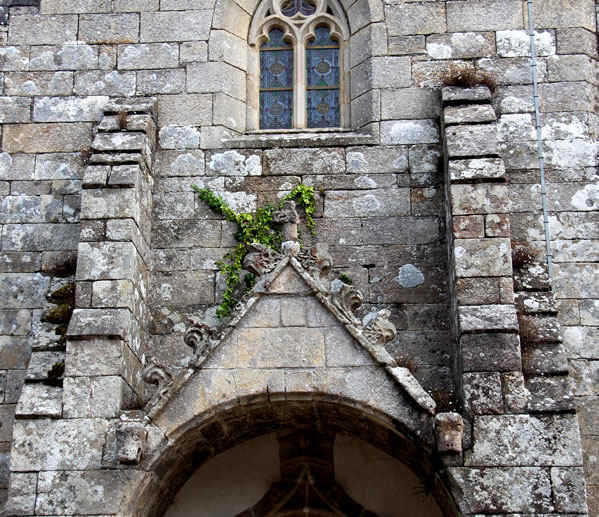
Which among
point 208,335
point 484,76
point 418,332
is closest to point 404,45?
point 484,76

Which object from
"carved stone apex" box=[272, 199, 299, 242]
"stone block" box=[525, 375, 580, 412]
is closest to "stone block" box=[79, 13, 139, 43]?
"carved stone apex" box=[272, 199, 299, 242]

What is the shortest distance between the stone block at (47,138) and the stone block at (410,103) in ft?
9.46

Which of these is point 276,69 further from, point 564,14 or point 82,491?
point 82,491

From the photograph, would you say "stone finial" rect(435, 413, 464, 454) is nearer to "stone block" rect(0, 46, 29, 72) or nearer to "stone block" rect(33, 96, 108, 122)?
"stone block" rect(33, 96, 108, 122)

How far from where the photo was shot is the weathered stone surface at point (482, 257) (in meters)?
8.46

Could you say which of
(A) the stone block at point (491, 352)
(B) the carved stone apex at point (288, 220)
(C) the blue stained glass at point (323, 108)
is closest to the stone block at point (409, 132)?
(C) the blue stained glass at point (323, 108)

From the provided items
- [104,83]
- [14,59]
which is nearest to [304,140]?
[104,83]

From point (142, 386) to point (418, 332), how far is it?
2.45 metres

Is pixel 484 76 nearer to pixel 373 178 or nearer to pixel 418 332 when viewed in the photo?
pixel 373 178

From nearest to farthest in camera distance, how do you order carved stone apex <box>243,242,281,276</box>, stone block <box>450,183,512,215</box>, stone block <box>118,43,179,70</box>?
carved stone apex <box>243,242,281,276</box>, stone block <box>450,183,512,215</box>, stone block <box>118,43,179,70</box>

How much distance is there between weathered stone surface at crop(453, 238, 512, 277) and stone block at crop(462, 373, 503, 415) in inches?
35.4

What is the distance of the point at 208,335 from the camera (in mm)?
8266

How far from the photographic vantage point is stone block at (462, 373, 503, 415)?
25.9 feet

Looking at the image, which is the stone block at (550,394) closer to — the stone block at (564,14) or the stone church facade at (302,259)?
the stone church facade at (302,259)
